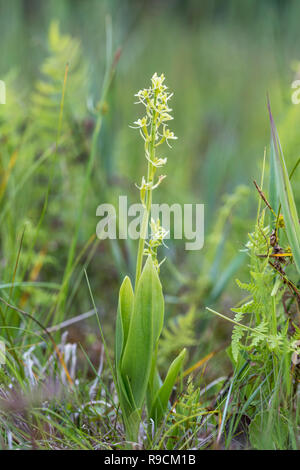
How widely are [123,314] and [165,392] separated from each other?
0.17m

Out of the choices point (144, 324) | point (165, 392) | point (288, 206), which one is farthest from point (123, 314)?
point (288, 206)

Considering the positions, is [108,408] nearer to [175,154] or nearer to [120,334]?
[120,334]

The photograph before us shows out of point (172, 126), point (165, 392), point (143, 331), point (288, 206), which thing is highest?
point (172, 126)

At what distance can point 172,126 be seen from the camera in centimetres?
325

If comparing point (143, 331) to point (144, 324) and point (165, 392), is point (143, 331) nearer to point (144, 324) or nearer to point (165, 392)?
point (144, 324)

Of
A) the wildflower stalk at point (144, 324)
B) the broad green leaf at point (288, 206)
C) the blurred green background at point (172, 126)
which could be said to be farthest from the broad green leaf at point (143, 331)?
the blurred green background at point (172, 126)

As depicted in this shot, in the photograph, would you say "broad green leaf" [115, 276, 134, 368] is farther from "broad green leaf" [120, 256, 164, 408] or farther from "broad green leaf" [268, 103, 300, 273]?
"broad green leaf" [268, 103, 300, 273]

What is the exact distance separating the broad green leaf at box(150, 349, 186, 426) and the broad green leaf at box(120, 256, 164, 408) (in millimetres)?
35

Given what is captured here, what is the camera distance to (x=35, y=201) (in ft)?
6.45

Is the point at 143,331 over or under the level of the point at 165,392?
over

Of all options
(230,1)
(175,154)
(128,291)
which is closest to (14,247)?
(128,291)

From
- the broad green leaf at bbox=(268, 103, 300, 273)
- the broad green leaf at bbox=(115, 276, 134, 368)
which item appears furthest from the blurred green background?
the broad green leaf at bbox=(268, 103, 300, 273)

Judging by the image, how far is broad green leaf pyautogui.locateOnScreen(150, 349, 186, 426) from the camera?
82 cm

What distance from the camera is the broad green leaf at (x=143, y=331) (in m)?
0.78
